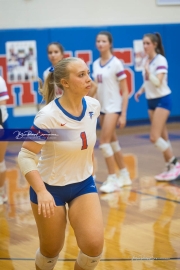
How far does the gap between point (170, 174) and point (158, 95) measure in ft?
3.39

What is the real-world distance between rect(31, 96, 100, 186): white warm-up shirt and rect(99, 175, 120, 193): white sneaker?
3.12 meters

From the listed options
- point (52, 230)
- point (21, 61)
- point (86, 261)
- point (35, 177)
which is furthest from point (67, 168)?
point (21, 61)

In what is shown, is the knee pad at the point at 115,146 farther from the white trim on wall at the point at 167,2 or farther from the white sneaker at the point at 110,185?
the white trim on wall at the point at 167,2

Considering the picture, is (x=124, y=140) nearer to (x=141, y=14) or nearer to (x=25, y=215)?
(x=141, y=14)

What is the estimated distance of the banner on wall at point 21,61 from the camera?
34.9 feet

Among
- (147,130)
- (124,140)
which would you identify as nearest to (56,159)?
(124,140)

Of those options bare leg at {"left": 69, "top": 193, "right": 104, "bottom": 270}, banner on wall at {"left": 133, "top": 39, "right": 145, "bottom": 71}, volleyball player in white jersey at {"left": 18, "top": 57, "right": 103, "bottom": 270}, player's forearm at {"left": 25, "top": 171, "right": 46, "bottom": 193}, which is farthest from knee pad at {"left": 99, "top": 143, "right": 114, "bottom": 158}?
banner on wall at {"left": 133, "top": 39, "right": 145, "bottom": 71}

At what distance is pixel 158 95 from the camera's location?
7422 mm

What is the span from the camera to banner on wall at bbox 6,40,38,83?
1064cm

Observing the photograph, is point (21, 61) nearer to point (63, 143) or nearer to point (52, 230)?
point (63, 143)

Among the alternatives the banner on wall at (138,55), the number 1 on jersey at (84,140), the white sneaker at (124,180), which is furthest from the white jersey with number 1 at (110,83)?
the banner on wall at (138,55)

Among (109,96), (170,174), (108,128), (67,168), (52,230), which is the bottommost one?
(170,174)

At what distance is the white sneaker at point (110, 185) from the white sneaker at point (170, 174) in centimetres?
68

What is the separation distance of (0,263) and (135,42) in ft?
26.3
